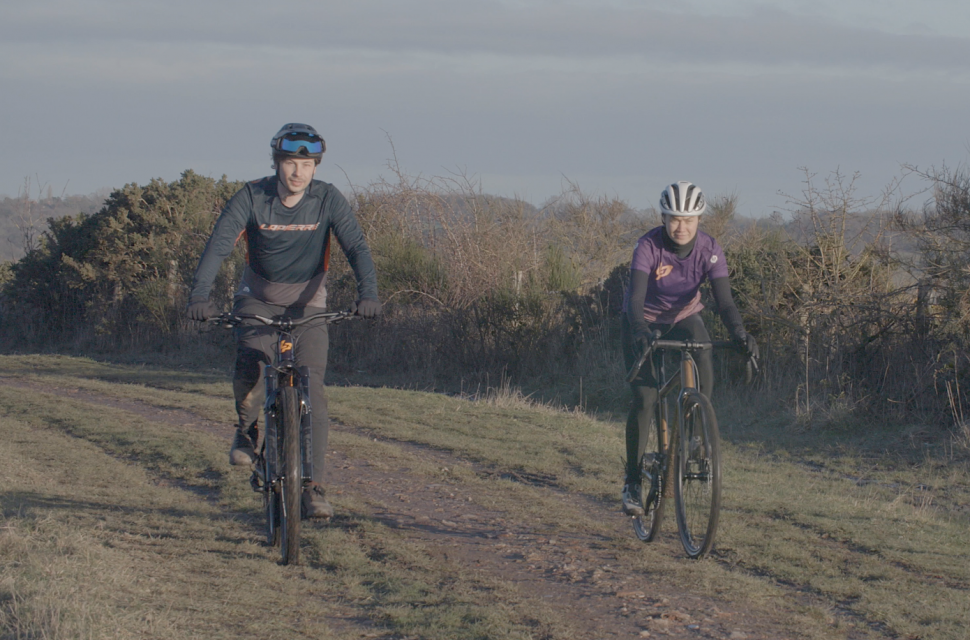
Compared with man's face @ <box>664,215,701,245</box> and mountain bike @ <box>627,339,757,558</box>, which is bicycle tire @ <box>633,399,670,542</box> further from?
man's face @ <box>664,215,701,245</box>

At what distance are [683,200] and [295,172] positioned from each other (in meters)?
2.20

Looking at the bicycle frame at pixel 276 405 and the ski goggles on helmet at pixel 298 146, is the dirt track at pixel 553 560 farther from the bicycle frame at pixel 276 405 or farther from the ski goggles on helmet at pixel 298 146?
the ski goggles on helmet at pixel 298 146

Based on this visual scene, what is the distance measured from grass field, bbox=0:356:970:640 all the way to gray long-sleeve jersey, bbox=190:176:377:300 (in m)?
1.52

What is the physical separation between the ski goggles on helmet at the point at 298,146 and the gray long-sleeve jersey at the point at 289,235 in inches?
10.3

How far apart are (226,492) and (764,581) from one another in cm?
384

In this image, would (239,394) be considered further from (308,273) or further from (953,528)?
(953,528)

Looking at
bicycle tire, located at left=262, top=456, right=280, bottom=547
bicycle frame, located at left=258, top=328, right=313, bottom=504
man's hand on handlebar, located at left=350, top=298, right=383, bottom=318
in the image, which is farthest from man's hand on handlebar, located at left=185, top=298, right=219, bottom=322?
bicycle tire, located at left=262, top=456, right=280, bottom=547

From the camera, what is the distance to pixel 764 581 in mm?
4898

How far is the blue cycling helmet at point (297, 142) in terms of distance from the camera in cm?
523

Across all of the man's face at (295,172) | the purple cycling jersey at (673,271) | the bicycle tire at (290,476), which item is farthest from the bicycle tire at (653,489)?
the man's face at (295,172)

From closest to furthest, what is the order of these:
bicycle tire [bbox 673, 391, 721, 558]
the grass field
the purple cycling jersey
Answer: the grass field
bicycle tire [bbox 673, 391, 721, 558]
the purple cycling jersey

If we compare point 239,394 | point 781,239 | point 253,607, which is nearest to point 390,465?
point 239,394

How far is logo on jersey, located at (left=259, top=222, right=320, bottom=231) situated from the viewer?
5.35 metres

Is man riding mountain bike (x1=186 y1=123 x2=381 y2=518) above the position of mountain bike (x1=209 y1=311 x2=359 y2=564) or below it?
above
